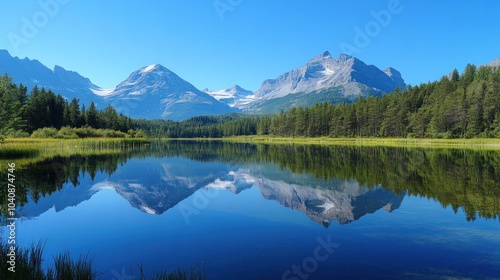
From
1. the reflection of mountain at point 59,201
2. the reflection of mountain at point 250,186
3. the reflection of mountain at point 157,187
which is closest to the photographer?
the reflection of mountain at point 59,201

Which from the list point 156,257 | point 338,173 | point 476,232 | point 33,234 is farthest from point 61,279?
point 338,173

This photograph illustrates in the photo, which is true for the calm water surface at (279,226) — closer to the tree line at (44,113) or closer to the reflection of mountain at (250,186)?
the reflection of mountain at (250,186)

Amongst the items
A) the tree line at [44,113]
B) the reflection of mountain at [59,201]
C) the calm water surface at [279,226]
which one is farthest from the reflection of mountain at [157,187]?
the tree line at [44,113]

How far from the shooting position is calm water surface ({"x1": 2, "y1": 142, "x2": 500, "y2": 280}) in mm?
11055

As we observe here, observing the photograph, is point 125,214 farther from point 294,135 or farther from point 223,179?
point 294,135

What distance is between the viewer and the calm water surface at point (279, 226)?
11055 millimetres

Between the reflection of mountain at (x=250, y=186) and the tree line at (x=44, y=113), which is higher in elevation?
the tree line at (x=44, y=113)

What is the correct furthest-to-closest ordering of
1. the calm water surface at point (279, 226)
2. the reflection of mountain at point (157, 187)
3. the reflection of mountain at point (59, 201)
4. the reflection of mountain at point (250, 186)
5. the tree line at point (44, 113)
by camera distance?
the tree line at point (44, 113) → the reflection of mountain at point (157, 187) → the reflection of mountain at point (250, 186) → the reflection of mountain at point (59, 201) → the calm water surface at point (279, 226)

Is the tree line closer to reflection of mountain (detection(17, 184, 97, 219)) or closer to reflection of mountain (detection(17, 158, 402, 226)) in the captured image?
reflection of mountain (detection(17, 158, 402, 226))

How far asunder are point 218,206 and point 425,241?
12607mm

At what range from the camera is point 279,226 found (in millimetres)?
16297

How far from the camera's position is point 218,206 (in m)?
21.6

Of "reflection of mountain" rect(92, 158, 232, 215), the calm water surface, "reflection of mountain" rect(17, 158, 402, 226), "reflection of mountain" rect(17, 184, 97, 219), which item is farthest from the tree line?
the calm water surface

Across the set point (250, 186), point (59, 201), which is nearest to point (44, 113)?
point (59, 201)
